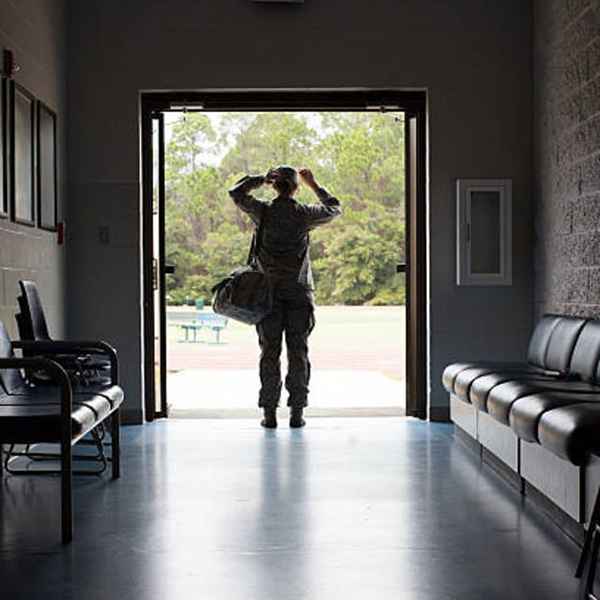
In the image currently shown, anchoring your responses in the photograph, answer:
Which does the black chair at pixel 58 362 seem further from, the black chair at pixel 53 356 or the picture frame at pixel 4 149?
the picture frame at pixel 4 149

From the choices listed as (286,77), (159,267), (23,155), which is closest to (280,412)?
(159,267)

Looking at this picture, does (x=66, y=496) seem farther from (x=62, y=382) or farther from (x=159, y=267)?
(x=159, y=267)

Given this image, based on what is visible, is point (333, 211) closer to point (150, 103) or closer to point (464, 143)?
point (464, 143)

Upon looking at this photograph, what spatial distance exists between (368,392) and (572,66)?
406cm

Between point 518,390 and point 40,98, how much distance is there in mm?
3752

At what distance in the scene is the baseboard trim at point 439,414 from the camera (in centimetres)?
770

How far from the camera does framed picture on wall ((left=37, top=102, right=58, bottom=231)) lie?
267 inches

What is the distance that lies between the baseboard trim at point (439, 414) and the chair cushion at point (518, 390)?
239 centimetres

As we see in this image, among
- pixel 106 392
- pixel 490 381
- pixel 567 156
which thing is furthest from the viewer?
pixel 567 156

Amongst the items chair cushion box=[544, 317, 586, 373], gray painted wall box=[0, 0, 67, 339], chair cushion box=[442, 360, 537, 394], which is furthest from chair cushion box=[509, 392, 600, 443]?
gray painted wall box=[0, 0, 67, 339]

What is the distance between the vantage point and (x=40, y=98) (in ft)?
22.6

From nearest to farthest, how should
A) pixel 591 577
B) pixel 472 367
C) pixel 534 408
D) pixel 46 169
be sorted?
pixel 591 577 < pixel 534 408 < pixel 472 367 < pixel 46 169

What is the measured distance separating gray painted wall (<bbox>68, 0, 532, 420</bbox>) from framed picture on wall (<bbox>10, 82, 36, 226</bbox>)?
1.18 m

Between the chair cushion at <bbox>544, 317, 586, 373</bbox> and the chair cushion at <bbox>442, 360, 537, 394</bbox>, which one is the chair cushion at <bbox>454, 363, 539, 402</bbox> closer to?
the chair cushion at <bbox>442, 360, 537, 394</bbox>
